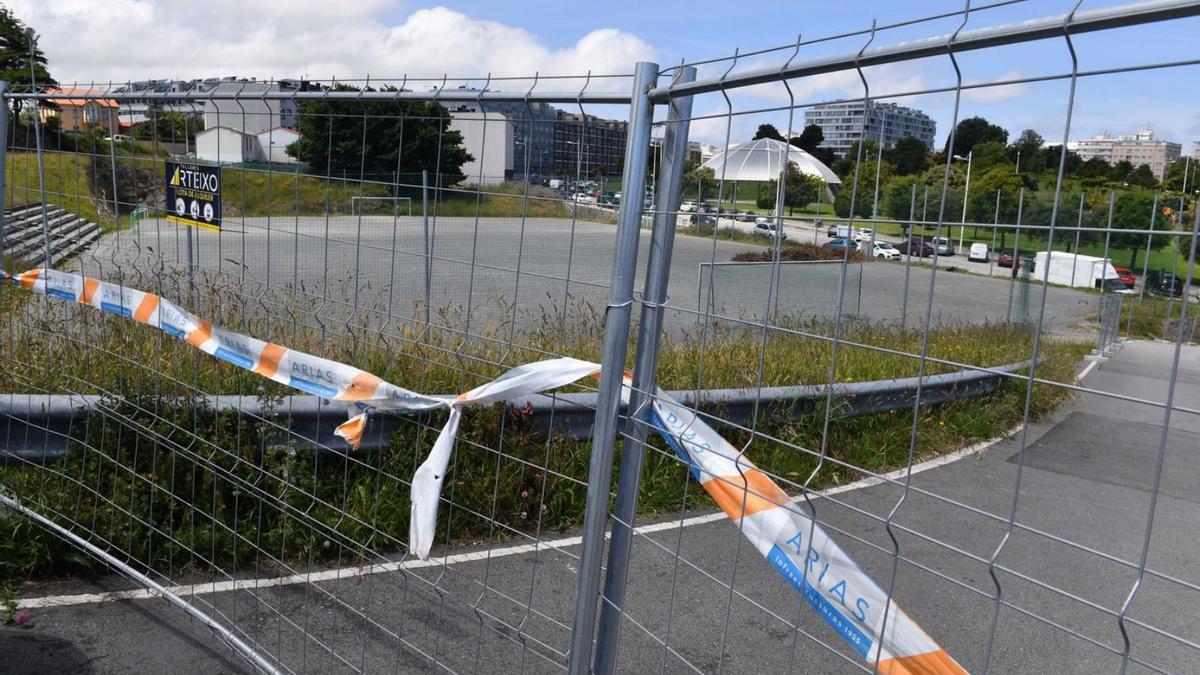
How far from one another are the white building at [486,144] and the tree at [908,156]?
5.12 feet

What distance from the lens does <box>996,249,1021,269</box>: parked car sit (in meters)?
2.09

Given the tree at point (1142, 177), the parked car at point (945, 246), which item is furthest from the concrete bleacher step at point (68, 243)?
the tree at point (1142, 177)

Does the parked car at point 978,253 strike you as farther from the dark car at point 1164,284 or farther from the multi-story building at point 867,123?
the dark car at point 1164,284

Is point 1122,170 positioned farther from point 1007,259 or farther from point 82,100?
point 82,100

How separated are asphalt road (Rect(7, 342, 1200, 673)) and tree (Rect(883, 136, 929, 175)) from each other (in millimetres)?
1253

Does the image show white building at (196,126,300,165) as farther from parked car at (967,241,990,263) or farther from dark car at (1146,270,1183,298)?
dark car at (1146,270,1183,298)

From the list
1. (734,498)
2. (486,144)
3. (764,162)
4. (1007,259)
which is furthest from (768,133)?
(486,144)

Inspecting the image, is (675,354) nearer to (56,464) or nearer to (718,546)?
(718,546)

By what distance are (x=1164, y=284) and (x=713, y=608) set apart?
3.64m

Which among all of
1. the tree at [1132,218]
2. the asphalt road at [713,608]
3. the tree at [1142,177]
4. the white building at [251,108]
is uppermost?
the white building at [251,108]

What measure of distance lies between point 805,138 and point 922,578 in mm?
3914

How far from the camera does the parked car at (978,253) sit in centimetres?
215

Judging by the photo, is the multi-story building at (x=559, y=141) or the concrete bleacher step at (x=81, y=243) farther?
the concrete bleacher step at (x=81, y=243)

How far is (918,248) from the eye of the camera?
2.23 m
